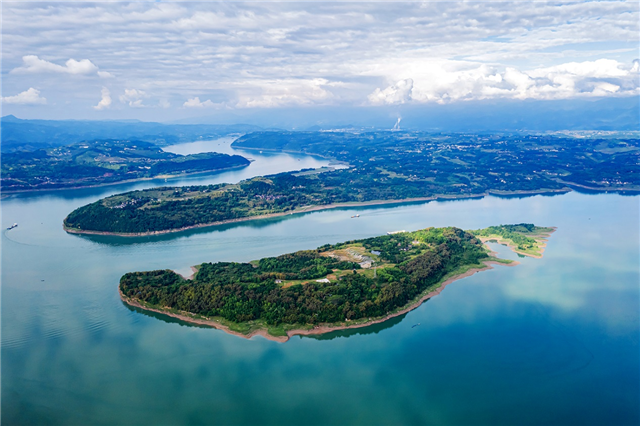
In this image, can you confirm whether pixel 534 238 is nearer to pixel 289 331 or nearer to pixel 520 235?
pixel 520 235

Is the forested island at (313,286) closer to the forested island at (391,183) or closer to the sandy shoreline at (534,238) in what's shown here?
the sandy shoreline at (534,238)

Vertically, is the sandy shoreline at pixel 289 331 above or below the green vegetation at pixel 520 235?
below

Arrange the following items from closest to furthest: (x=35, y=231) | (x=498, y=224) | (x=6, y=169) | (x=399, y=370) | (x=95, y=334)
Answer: (x=399, y=370) → (x=95, y=334) → (x=35, y=231) → (x=498, y=224) → (x=6, y=169)

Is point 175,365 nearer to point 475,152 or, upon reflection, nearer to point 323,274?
point 323,274

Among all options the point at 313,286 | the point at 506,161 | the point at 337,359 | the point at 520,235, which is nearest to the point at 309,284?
the point at 313,286

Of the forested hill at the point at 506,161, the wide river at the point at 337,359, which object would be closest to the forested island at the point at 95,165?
the forested hill at the point at 506,161

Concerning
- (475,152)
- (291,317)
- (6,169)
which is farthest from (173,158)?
(291,317)
